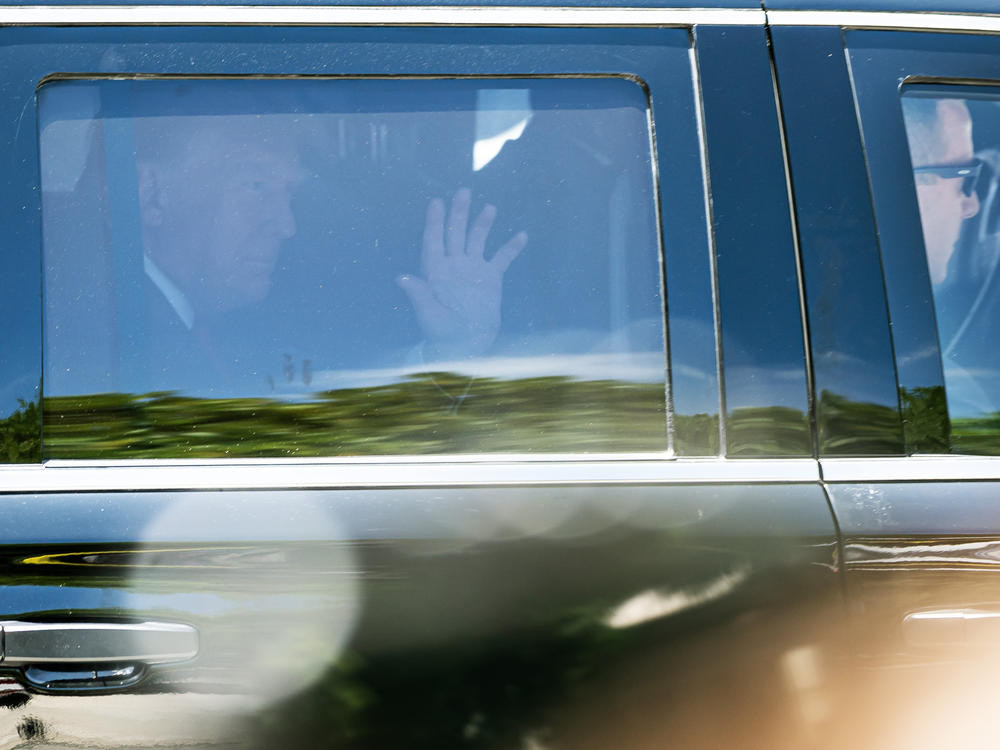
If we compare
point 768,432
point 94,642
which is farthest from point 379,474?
point 768,432

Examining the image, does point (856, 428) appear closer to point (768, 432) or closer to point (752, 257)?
point (768, 432)

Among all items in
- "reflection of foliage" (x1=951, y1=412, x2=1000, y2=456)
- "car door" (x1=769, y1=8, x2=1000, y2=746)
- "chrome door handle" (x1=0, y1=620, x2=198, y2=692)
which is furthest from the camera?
"reflection of foliage" (x1=951, y1=412, x2=1000, y2=456)

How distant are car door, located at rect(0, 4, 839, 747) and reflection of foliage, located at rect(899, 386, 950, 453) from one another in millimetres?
176

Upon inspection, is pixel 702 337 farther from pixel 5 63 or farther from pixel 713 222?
pixel 5 63

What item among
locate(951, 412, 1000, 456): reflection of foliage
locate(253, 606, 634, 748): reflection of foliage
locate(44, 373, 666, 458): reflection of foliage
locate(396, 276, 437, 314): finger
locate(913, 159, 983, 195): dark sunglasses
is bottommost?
locate(253, 606, 634, 748): reflection of foliage

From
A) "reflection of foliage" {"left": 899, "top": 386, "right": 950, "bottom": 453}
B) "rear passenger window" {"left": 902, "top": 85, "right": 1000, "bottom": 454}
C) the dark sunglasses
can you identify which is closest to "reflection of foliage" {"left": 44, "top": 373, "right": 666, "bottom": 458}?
"reflection of foliage" {"left": 899, "top": 386, "right": 950, "bottom": 453}

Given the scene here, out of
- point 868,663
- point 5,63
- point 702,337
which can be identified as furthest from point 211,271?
point 868,663

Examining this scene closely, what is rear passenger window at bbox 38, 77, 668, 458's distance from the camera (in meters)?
1.28

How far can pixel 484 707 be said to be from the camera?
119 centimetres

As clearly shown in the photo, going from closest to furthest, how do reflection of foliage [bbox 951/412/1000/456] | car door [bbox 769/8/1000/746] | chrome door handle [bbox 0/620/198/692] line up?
1. chrome door handle [bbox 0/620/198/692]
2. car door [bbox 769/8/1000/746]
3. reflection of foliage [bbox 951/412/1000/456]

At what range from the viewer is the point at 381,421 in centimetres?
129

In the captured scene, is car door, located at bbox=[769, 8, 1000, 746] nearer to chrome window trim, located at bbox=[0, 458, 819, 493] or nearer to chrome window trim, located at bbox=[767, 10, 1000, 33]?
chrome window trim, located at bbox=[767, 10, 1000, 33]

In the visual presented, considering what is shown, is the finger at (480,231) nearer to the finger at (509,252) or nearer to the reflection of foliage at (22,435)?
the finger at (509,252)

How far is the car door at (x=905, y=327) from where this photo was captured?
1255 mm
